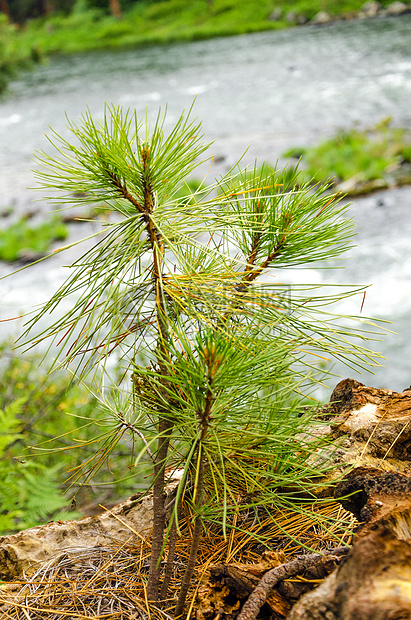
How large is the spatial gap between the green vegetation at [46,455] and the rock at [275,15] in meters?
22.4

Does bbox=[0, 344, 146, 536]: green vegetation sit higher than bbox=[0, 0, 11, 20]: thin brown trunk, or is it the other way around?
bbox=[0, 0, 11, 20]: thin brown trunk

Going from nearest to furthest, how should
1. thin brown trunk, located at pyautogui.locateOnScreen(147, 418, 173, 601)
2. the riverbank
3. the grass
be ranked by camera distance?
thin brown trunk, located at pyautogui.locateOnScreen(147, 418, 173, 601) < the riverbank < the grass

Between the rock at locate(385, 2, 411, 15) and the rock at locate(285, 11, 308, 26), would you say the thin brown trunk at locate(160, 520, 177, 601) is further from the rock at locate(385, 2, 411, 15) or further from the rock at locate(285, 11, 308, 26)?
the rock at locate(285, 11, 308, 26)

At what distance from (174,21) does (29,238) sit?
2306 centimetres

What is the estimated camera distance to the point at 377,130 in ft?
29.1

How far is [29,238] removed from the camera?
7.48 m

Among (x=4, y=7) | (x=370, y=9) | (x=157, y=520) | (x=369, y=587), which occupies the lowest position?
(x=157, y=520)

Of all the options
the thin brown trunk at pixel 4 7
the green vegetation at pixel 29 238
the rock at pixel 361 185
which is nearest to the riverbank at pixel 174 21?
the thin brown trunk at pixel 4 7

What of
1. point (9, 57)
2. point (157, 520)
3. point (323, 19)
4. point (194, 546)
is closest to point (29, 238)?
point (9, 57)

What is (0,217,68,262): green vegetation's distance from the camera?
7.15 meters

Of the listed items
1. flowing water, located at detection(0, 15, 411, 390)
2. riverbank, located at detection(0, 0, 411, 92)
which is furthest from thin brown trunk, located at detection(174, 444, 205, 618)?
riverbank, located at detection(0, 0, 411, 92)

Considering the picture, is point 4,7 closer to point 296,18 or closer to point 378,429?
point 296,18

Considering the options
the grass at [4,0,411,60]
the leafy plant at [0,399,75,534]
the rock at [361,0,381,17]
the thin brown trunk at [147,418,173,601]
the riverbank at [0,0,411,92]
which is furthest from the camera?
the grass at [4,0,411,60]

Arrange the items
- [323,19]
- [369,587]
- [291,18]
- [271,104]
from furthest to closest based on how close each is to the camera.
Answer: [291,18], [323,19], [271,104], [369,587]
